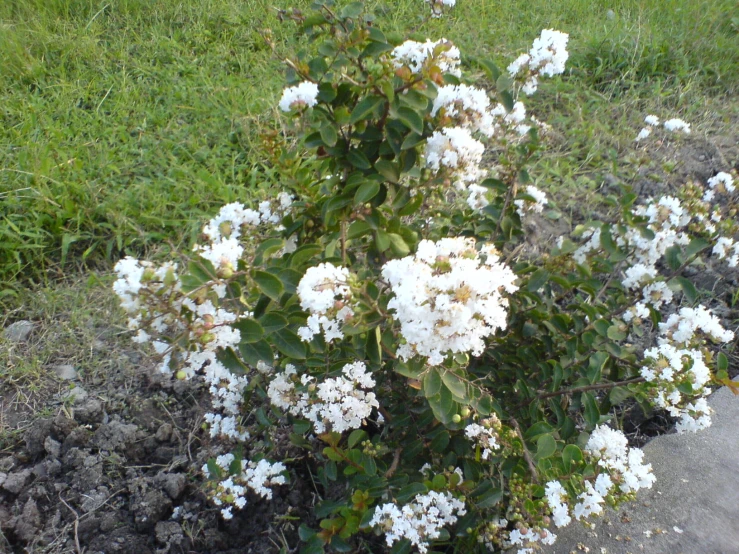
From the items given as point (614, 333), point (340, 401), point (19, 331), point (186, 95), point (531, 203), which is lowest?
point (19, 331)

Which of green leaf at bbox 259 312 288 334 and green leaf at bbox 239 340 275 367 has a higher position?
green leaf at bbox 259 312 288 334

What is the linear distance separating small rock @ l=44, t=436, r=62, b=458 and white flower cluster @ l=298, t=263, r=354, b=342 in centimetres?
121

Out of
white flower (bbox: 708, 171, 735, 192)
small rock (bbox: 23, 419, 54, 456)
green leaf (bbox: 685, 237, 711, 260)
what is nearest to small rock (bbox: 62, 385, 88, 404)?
small rock (bbox: 23, 419, 54, 456)

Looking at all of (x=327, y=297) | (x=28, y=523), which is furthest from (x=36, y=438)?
(x=327, y=297)

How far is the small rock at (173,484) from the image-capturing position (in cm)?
201

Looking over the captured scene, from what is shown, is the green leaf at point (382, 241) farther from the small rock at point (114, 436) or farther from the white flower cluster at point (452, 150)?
the small rock at point (114, 436)

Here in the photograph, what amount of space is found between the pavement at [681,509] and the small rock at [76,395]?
1.58 meters

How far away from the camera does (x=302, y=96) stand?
1566 mm

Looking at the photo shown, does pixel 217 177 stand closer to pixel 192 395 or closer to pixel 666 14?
pixel 192 395

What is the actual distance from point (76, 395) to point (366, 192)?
135 centimetres

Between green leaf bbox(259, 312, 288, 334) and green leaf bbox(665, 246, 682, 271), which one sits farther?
green leaf bbox(665, 246, 682, 271)

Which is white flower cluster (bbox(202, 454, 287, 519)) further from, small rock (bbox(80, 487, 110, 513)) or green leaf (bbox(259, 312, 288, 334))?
green leaf (bbox(259, 312, 288, 334))

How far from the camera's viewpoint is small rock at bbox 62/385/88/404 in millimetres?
2271

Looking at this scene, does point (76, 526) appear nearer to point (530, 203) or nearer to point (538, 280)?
point (538, 280)
